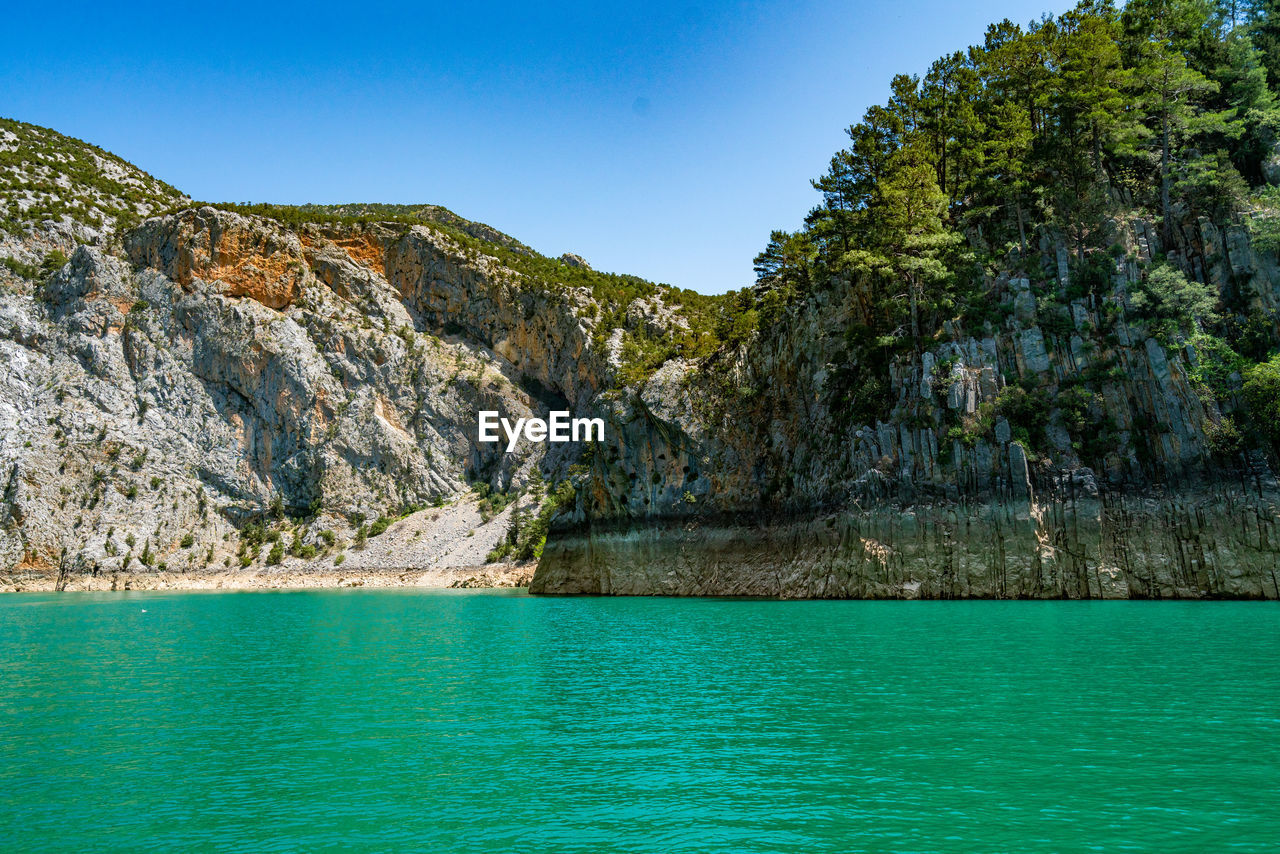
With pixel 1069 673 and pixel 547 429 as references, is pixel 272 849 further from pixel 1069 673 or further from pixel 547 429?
pixel 547 429

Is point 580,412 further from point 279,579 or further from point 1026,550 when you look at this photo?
point 1026,550

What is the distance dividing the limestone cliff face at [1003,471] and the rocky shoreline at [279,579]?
34105 mm

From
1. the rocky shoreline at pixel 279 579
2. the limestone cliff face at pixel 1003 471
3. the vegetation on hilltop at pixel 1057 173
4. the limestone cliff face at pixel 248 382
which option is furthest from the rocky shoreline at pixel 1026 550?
the limestone cliff face at pixel 248 382

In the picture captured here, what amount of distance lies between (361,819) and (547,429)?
4244 inches

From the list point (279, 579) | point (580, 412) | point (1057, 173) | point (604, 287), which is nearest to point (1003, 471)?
point (1057, 173)

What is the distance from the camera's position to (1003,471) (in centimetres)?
4731

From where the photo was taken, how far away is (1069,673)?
22.2 m

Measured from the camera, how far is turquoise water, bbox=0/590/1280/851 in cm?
1139

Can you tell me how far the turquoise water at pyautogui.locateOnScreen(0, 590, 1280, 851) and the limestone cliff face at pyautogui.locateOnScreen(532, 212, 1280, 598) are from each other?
12.1m

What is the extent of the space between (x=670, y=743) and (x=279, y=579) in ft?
315

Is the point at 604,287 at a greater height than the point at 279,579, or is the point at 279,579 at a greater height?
the point at 604,287

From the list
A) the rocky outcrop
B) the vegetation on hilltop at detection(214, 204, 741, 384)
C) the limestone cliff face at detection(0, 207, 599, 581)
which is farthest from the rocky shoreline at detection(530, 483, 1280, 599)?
the rocky outcrop

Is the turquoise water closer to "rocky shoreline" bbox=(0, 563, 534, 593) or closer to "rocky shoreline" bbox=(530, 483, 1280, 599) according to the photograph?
"rocky shoreline" bbox=(530, 483, 1280, 599)

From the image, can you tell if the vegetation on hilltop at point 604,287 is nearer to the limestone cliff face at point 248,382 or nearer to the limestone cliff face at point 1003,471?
the limestone cliff face at point 248,382
